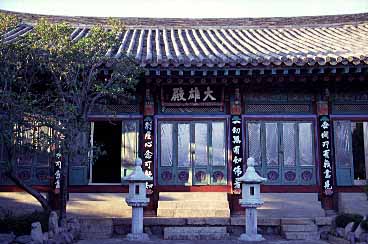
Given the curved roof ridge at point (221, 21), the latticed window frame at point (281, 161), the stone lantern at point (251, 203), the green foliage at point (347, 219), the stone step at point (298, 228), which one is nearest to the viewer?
the green foliage at point (347, 219)

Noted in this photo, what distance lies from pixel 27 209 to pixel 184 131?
4.13 metres

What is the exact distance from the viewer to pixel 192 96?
10609 millimetres

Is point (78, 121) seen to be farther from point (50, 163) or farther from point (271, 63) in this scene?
point (271, 63)

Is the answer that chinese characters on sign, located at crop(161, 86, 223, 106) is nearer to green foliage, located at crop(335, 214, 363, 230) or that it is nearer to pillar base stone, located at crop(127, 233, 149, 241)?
pillar base stone, located at crop(127, 233, 149, 241)

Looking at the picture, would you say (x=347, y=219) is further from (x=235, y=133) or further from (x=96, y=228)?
(x=96, y=228)

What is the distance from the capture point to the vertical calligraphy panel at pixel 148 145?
10328mm

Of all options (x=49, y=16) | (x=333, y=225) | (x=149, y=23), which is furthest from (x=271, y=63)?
(x=49, y=16)

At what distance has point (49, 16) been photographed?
15.8 meters

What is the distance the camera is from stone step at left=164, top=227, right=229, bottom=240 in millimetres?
9234

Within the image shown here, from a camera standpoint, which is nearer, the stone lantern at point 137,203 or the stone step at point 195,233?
the stone lantern at point 137,203

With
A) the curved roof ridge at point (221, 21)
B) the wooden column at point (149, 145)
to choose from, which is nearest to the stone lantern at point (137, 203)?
the wooden column at point (149, 145)

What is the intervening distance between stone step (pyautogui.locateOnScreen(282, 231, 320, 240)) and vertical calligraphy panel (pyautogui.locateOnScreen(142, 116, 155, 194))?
3.33m

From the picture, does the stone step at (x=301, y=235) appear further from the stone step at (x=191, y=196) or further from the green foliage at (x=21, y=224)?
the green foliage at (x=21, y=224)

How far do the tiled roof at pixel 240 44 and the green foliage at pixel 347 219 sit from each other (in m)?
3.24
